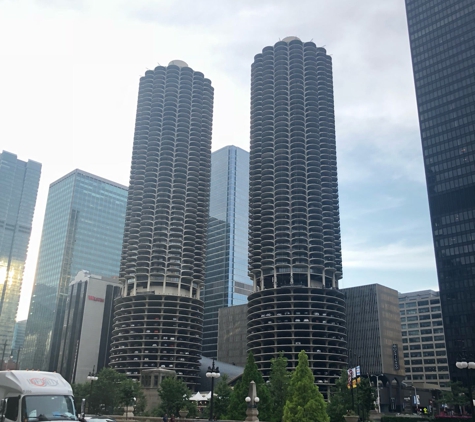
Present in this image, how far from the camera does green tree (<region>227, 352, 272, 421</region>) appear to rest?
237ft

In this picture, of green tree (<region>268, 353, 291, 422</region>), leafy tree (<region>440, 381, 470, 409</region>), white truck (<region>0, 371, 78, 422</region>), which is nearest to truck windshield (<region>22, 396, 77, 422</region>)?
white truck (<region>0, 371, 78, 422</region>)

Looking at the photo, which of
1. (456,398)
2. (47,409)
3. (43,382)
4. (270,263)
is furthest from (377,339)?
(47,409)

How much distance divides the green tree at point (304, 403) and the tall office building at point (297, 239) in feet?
317

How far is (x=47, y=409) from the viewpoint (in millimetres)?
23875

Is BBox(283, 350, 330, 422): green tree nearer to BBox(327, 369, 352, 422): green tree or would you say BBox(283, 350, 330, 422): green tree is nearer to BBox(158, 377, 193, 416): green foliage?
BBox(327, 369, 352, 422): green tree

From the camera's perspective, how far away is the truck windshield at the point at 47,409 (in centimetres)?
2334

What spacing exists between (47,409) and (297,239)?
520 ft

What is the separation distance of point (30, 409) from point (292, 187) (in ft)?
546

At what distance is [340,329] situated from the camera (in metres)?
169

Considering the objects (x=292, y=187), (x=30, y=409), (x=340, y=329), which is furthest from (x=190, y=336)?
(x=30, y=409)

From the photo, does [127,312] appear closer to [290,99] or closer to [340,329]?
[340,329]

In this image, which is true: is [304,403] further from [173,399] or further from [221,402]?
[173,399]

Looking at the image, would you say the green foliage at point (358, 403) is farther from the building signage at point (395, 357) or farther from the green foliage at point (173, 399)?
the building signage at point (395, 357)

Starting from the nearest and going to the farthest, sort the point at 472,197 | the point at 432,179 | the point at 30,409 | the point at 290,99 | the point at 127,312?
the point at 30,409 < the point at 472,197 < the point at 432,179 < the point at 127,312 < the point at 290,99
